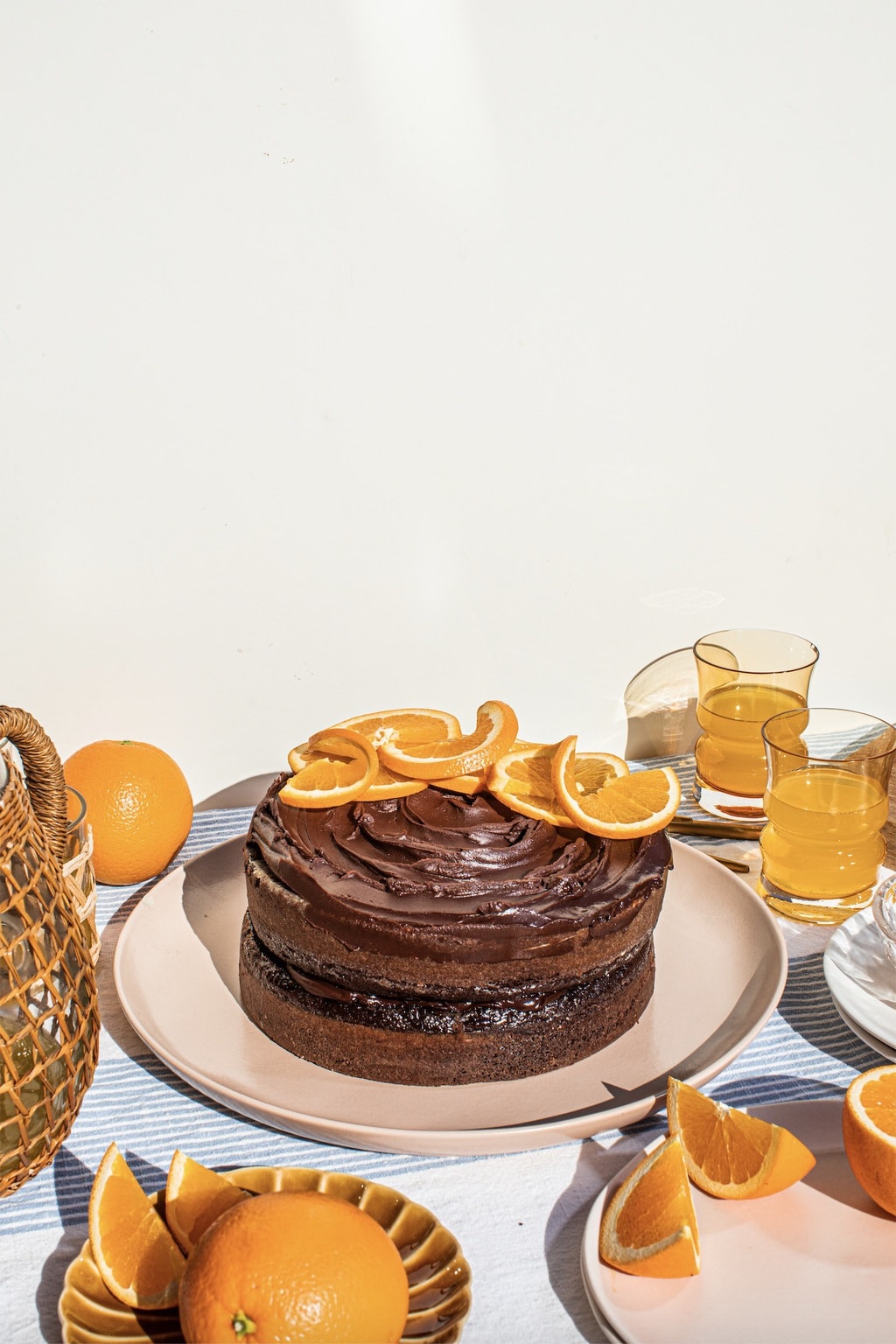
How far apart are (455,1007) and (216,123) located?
118cm

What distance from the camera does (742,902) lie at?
1418 millimetres

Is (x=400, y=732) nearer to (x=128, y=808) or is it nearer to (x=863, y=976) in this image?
(x=128, y=808)

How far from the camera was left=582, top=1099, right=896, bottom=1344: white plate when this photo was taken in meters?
0.89

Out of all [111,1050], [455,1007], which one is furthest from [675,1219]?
[111,1050]

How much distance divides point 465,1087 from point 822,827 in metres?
0.59

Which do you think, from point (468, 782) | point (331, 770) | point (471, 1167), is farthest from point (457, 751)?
point (471, 1167)

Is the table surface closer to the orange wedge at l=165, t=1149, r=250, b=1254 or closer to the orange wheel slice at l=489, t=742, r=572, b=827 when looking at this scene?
the orange wedge at l=165, t=1149, r=250, b=1254

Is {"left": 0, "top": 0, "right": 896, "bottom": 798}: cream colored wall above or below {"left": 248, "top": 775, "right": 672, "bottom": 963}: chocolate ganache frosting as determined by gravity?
above

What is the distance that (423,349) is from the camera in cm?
171

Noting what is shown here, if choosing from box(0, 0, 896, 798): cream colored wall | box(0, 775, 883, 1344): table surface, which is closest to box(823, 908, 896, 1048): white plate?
A: box(0, 775, 883, 1344): table surface

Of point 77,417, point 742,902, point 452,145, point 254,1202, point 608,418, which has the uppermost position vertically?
point 452,145

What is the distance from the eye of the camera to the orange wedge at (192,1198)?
3.04 ft

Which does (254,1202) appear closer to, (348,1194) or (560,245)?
(348,1194)

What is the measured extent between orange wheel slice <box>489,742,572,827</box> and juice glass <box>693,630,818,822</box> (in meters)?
0.44
